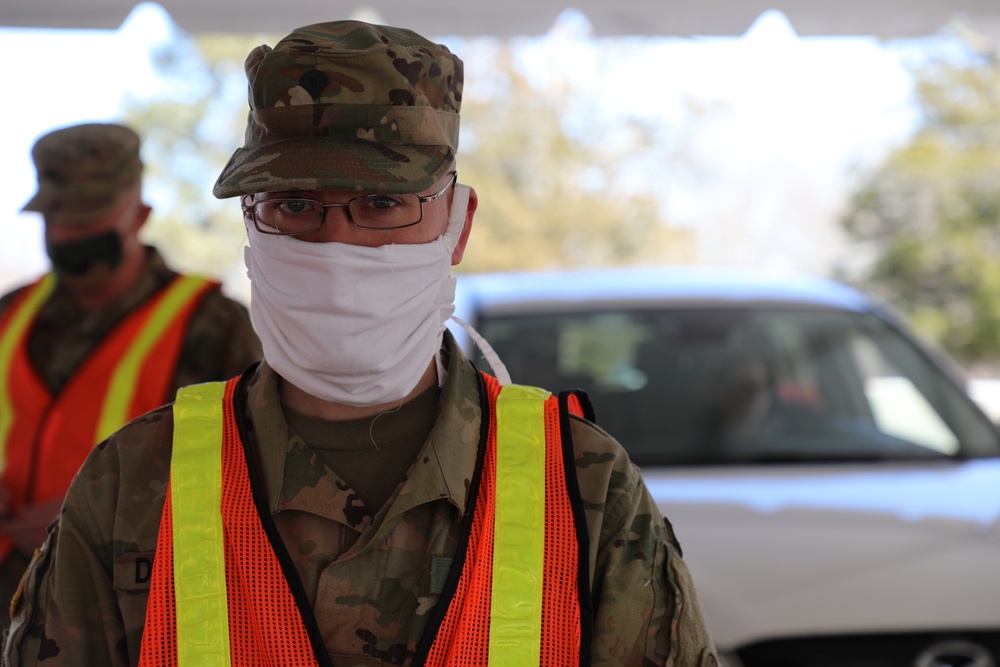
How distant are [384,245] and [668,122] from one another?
1013 inches

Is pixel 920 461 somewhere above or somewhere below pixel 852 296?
below

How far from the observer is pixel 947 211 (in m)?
22.6

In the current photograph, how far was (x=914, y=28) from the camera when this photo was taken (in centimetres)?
479

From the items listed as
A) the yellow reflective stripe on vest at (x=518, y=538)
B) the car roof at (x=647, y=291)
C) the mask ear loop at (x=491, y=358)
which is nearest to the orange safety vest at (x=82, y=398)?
the mask ear loop at (x=491, y=358)

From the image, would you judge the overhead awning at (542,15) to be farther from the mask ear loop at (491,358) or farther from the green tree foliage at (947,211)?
the green tree foliage at (947,211)

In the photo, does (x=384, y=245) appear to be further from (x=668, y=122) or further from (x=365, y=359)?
(x=668, y=122)

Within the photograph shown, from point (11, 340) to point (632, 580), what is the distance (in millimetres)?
1985

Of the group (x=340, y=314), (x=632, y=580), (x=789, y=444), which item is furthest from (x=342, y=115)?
(x=789, y=444)

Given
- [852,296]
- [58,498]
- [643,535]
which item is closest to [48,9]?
[58,498]

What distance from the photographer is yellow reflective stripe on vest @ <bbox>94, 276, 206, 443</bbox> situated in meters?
→ 2.80

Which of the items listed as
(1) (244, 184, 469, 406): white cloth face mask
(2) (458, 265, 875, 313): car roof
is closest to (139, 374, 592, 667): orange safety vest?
(1) (244, 184, 469, 406): white cloth face mask

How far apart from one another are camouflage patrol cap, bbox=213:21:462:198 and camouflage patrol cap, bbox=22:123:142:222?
1495mm

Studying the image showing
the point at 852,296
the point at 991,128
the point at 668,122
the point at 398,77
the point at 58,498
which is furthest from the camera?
the point at 668,122

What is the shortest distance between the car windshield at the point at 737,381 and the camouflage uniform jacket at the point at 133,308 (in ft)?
3.82
